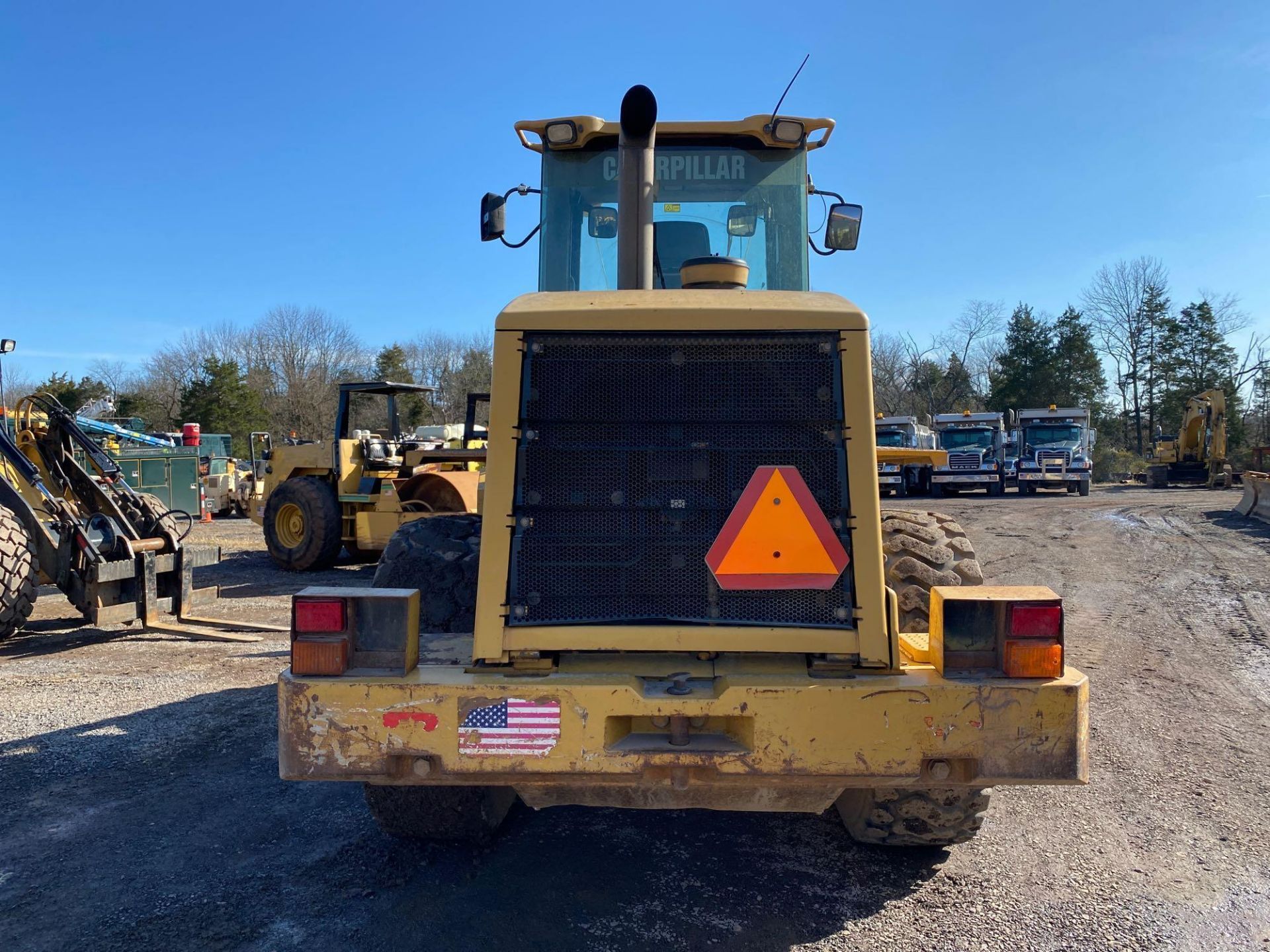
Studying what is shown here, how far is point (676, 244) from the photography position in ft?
14.6

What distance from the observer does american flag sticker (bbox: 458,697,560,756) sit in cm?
254

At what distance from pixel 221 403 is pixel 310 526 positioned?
102 feet

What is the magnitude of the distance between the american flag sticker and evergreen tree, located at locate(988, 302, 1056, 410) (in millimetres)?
47678

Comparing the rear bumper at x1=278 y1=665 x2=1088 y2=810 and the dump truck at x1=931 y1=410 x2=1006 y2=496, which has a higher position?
the dump truck at x1=931 y1=410 x2=1006 y2=496

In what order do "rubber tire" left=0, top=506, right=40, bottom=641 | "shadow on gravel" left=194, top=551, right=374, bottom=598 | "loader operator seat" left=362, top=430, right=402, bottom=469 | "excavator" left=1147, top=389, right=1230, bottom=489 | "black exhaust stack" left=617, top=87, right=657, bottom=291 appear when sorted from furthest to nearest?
"excavator" left=1147, top=389, right=1230, bottom=489 < "loader operator seat" left=362, top=430, right=402, bottom=469 < "shadow on gravel" left=194, top=551, right=374, bottom=598 < "rubber tire" left=0, top=506, right=40, bottom=641 < "black exhaust stack" left=617, top=87, right=657, bottom=291

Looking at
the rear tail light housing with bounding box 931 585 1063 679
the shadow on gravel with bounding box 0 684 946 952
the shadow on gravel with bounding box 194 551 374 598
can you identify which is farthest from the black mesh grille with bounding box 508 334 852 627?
the shadow on gravel with bounding box 194 551 374 598

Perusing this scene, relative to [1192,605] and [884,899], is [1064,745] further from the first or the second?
[1192,605]

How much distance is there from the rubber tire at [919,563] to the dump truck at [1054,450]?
90.1 ft

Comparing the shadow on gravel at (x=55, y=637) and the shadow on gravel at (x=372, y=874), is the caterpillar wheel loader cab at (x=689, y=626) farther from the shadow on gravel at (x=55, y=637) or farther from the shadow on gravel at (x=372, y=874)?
the shadow on gravel at (x=55, y=637)

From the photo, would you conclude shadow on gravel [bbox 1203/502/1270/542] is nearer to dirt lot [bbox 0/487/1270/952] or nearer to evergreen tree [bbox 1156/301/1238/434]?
dirt lot [bbox 0/487/1270/952]

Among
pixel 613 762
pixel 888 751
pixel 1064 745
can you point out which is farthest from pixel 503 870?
pixel 1064 745

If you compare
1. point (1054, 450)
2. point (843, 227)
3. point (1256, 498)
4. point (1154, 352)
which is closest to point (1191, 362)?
point (1154, 352)

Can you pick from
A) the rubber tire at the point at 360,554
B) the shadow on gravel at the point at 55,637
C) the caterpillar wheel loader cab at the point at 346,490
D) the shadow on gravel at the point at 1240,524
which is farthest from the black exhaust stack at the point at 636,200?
the shadow on gravel at the point at 1240,524

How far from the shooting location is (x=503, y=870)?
327cm
